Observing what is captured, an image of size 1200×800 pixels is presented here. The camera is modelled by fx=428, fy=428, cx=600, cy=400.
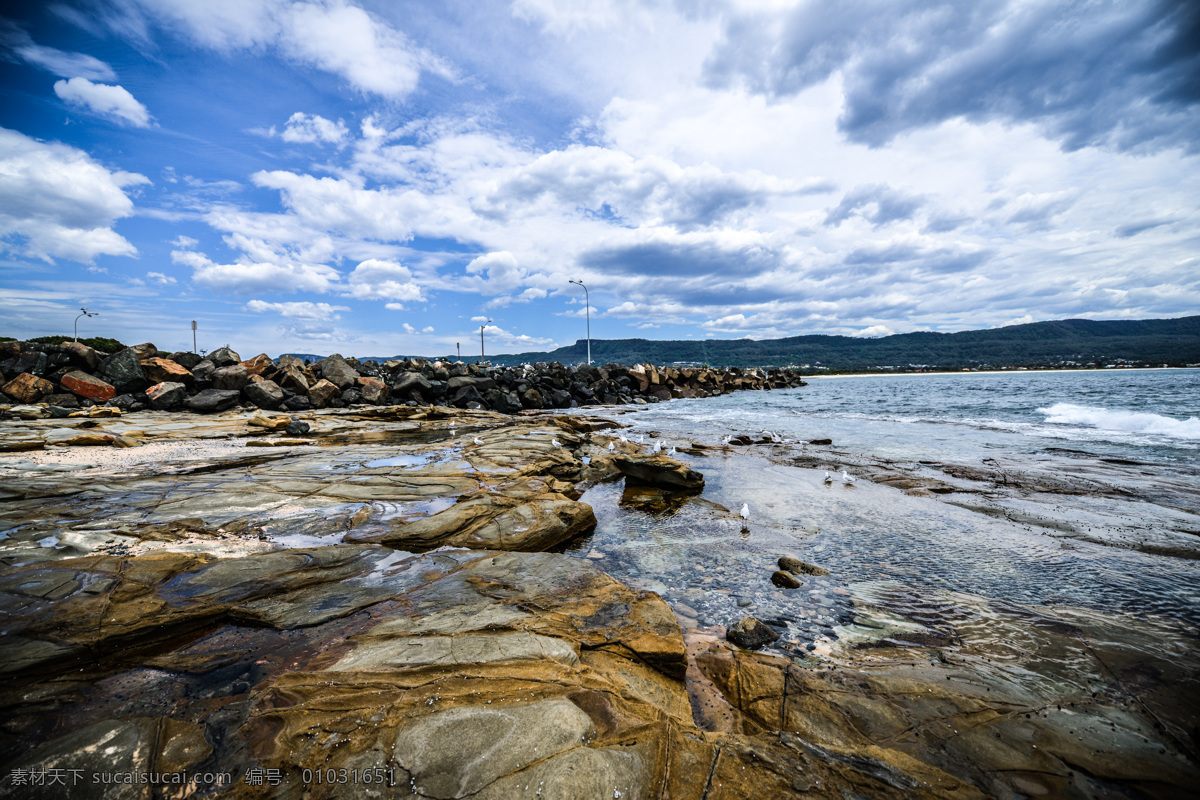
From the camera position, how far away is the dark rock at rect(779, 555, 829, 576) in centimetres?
514

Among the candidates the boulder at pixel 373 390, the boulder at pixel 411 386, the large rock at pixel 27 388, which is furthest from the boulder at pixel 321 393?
the large rock at pixel 27 388

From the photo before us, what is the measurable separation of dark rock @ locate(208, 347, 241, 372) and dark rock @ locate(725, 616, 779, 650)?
949 inches

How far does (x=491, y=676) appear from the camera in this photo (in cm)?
264

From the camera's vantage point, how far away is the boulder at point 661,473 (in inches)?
354

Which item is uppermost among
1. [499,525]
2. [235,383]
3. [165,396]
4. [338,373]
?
[338,373]

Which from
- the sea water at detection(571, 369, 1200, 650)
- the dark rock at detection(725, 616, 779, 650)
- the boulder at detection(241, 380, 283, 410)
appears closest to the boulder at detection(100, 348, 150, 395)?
the boulder at detection(241, 380, 283, 410)

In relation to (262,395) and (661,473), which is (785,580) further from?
(262,395)

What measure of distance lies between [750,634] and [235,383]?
22.0m

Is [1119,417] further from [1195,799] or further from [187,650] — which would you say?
[187,650]

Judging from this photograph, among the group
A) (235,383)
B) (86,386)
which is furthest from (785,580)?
(86,386)

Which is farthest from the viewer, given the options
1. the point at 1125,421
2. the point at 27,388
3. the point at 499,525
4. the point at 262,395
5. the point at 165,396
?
the point at 1125,421

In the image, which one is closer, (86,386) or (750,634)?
(750,634)

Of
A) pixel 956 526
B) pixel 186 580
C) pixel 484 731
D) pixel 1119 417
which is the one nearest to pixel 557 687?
pixel 484 731

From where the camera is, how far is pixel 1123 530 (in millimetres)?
6270
